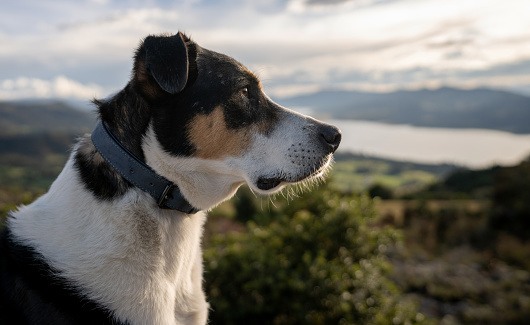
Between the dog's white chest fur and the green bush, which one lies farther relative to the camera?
the green bush

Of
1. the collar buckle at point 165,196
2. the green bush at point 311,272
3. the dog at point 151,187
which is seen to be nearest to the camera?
the dog at point 151,187

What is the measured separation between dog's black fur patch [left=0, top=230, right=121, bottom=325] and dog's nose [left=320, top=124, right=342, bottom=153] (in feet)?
5.84

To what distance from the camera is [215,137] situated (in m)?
2.62

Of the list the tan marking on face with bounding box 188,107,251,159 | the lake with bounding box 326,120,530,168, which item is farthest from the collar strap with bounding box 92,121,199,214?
the lake with bounding box 326,120,530,168

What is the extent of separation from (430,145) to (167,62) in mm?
95189

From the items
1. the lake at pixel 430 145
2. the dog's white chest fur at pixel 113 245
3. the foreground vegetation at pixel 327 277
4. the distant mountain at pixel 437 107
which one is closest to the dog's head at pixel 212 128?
the dog's white chest fur at pixel 113 245

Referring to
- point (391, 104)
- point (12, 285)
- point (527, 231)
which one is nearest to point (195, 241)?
point (12, 285)

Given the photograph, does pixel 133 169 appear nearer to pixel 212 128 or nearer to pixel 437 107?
pixel 212 128

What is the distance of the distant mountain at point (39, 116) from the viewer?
467 ft

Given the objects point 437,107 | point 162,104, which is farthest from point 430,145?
point 162,104

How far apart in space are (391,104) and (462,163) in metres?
89.7

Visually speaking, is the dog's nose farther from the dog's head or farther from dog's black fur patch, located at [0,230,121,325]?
dog's black fur patch, located at [0,230,121,325]

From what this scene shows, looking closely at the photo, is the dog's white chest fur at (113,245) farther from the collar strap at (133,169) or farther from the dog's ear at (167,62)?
the dog's ear at (167,62)

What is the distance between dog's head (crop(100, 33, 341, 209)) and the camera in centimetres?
250
